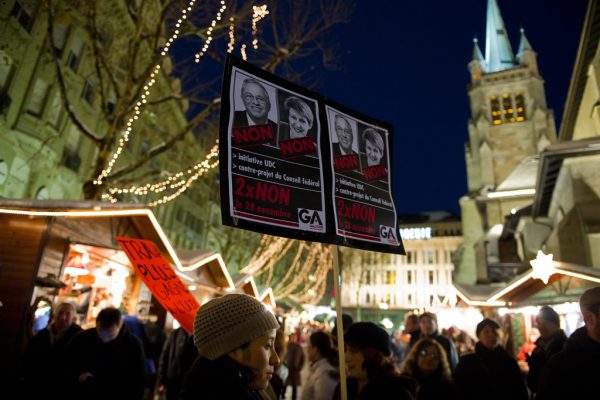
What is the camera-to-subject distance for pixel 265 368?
209cm

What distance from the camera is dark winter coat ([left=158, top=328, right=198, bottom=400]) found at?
Result: 6039 millimetres

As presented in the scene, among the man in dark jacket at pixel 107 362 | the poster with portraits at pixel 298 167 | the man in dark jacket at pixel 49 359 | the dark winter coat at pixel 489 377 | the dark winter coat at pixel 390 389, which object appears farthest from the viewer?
the dark winter coat at pixel 489 377

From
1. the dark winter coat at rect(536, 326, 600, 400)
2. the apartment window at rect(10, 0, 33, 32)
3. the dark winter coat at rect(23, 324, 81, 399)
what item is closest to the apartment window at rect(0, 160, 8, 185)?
the apartment window at rect(10, 0, 33, 32)

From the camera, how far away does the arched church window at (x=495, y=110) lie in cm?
4588

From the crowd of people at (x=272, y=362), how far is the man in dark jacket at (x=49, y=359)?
0.01 m

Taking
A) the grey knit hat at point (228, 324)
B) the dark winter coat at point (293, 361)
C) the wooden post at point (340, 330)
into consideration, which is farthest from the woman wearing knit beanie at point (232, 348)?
the dark winter coat at point (293, 361)

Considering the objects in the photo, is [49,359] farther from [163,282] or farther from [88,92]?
[88,92]

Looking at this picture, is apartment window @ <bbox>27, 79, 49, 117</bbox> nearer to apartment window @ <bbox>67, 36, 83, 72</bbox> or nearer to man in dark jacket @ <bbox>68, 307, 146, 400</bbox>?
apartment window @ <bbox>67, 36, 83, 72</bbox>

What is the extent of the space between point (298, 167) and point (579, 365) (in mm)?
2665

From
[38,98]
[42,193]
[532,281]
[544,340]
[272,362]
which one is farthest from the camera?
[42,193]

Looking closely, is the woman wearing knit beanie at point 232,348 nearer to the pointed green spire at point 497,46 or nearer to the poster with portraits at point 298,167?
the poster with portraits at point 298,167

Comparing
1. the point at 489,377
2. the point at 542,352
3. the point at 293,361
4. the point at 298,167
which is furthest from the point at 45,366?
the point at 293,361

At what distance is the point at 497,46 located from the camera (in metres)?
56.4

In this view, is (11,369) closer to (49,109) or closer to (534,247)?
(49,109)
